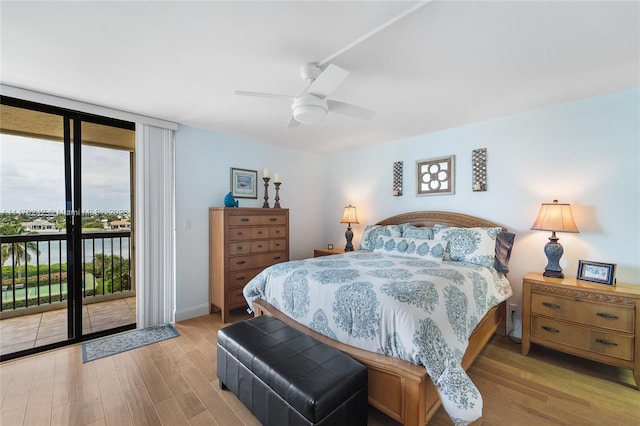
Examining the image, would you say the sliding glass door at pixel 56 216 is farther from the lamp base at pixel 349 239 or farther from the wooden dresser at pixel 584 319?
the wooden dresser at pixel 584 319

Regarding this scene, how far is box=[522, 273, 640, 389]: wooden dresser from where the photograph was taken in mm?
2057

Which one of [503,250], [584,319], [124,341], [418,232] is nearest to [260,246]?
[124,341]

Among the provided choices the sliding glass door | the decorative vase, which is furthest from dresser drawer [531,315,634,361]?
the sliding glass door

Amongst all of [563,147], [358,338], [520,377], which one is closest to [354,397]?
[358,338]

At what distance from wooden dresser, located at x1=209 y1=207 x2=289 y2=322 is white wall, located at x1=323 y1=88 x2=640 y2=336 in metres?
2.06

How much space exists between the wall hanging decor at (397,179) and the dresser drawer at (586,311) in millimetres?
2008

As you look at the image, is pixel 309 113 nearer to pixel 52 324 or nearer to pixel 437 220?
pixel 437 220

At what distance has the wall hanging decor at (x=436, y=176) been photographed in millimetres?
3457

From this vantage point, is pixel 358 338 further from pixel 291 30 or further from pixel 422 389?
pixel 291 30

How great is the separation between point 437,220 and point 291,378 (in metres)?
2.77

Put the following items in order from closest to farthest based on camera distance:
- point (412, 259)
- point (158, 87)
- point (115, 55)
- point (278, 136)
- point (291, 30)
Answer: point (291, 30) → point (115, 55) → point (158, 87) → point (412, 259) → point (278, 136)

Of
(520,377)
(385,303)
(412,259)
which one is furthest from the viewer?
(412,259)

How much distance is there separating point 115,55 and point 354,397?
270 centimetres

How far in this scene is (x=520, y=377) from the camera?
7.11ft
